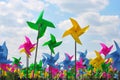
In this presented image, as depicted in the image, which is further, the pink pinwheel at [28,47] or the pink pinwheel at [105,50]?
the pink pinwheel at [105,50]

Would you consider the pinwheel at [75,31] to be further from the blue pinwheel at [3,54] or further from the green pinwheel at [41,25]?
the blue pinwheel at [3,54]

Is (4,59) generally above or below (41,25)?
below

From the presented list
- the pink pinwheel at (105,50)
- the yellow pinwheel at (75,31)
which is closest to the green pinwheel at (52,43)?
the yellow pinwheel at (75,31)

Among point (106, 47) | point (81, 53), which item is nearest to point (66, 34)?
point (106, 47)

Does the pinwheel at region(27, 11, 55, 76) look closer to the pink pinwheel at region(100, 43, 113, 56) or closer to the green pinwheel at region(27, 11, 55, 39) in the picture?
the green pinwheel at region(27, 11, 55, 39)

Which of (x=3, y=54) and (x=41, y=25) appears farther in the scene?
(x=3, y=54)

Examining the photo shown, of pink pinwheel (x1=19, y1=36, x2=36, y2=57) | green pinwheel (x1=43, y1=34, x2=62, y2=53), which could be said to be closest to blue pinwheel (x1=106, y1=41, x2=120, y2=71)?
green pinwheel (x1=43, y1=34, x2=62, y2=53)

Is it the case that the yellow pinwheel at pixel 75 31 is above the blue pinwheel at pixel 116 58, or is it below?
above

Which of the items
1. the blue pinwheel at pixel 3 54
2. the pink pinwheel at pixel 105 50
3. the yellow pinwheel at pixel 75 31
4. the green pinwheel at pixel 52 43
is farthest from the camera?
the pink pinwheel at pixel 105 50

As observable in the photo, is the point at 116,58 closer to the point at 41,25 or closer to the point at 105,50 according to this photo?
the point at 41,25

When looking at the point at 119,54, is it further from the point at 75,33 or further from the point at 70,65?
the point at 70,65

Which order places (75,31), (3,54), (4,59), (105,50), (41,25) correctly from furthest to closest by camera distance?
(105,50) → (3,54) → (4,59) → (41,25) → (75,31)

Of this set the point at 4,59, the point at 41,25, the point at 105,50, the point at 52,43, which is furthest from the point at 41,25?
the point at 105,50

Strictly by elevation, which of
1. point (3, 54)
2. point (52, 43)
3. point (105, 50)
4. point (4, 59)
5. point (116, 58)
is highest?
point (105, 50)
